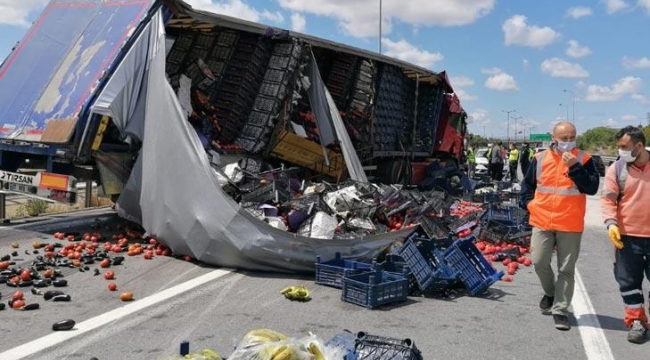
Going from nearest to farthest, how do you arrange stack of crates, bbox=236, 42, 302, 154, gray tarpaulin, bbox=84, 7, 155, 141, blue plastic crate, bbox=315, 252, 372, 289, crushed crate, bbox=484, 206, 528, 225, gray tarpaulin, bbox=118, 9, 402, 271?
blue plastic crate, bbox=315, 252, 372, 289
gray tarpaulin, bbox=118, 9, 402, 271
gray tarpaulin, bbox=84, 7, 155, 141
crushed crate, bbox=484, 206, 528, 225
stack of crates, bbox=236, 42, 302, 154

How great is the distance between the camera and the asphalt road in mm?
4727

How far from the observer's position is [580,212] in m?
5.46

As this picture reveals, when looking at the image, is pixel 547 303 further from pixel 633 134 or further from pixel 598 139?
pixel 598 139

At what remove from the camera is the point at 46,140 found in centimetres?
853

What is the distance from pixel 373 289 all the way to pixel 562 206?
1967 mm

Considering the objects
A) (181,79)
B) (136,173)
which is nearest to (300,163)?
(181,79)

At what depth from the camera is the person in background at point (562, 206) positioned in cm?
539

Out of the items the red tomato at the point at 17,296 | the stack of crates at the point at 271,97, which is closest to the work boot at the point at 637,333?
the red tomato at the point at 17,296

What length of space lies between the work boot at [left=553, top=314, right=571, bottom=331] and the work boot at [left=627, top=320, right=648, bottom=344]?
0.51 metres

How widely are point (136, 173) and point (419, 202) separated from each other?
15.9ft

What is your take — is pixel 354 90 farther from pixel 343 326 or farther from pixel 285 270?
pixel 343 326

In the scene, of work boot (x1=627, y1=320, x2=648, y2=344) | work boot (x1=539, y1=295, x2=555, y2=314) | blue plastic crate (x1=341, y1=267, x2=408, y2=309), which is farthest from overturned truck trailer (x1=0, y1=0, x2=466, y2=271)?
work boot (x1=627, y1=320, x2=648, y2=344)

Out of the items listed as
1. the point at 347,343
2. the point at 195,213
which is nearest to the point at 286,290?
the point at 195,213

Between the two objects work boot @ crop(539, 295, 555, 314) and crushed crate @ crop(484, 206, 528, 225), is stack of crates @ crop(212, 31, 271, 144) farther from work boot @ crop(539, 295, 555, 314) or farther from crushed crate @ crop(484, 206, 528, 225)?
work boot @ crop(539, 295, 555, 314)
